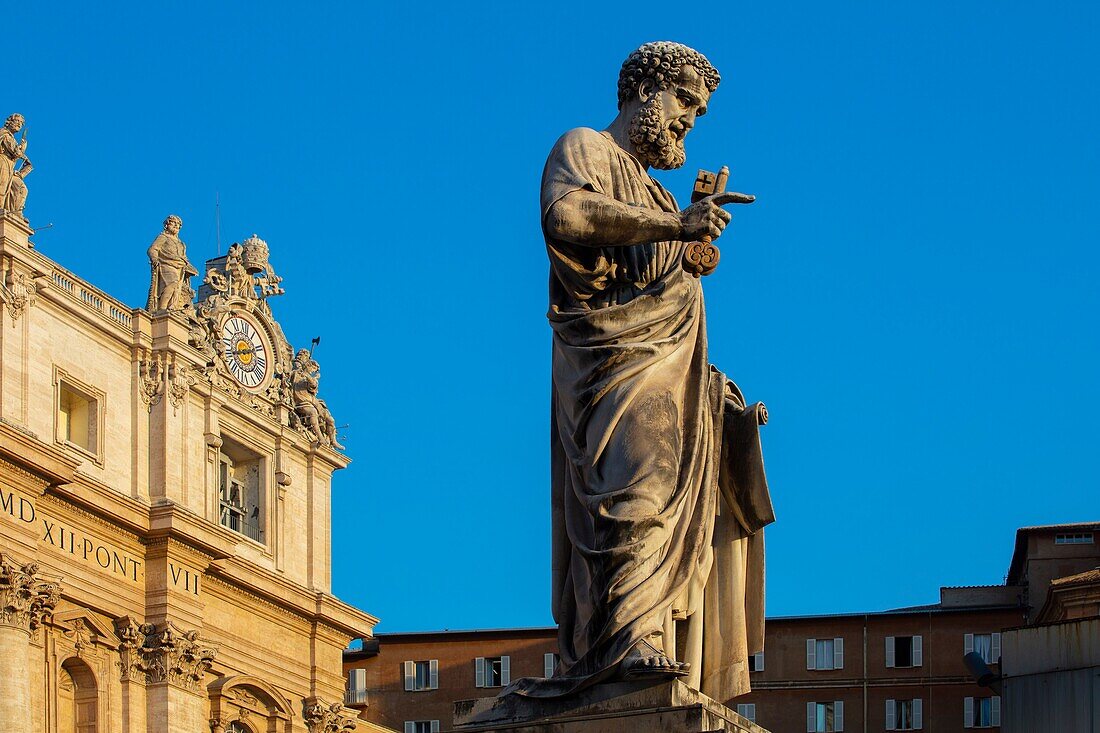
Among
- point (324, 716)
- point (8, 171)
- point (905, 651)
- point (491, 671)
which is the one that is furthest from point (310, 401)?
→ point (905, 651)

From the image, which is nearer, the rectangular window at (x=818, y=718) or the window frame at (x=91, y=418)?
the window frame at (x=91, y=418)

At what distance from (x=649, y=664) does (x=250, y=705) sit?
194 ft

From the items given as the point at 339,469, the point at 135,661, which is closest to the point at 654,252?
the point at 135,661

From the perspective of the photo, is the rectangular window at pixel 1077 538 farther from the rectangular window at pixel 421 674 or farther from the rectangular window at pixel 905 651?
the rectangular window at pixel 421 674

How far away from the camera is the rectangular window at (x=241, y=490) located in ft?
220

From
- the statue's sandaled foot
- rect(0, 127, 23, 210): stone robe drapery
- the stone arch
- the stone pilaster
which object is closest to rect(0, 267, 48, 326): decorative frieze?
rect(0, 127, 23, 210): stone robe drapery

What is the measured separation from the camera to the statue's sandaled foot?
768 centimetres

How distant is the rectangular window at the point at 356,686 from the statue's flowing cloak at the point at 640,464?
3485 inches

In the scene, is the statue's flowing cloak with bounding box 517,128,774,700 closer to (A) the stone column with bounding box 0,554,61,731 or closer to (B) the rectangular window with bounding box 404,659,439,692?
(A) the stone column with bounding box 0,554,61,731

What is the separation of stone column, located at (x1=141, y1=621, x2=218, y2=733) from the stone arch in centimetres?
152

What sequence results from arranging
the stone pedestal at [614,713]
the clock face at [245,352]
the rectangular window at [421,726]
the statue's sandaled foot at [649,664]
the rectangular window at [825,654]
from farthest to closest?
the rectangular window at [421,726] < the rectangular window at [825,654] < the clock face at [245,352] < the statue's sandaled foot at [649,664] < the stone pedestal at [614,713]

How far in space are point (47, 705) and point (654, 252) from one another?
165ft

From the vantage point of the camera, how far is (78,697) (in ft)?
194

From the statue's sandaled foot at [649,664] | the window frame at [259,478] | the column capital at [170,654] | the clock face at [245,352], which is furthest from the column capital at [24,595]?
the statue's sandaled foot at [649,664]
